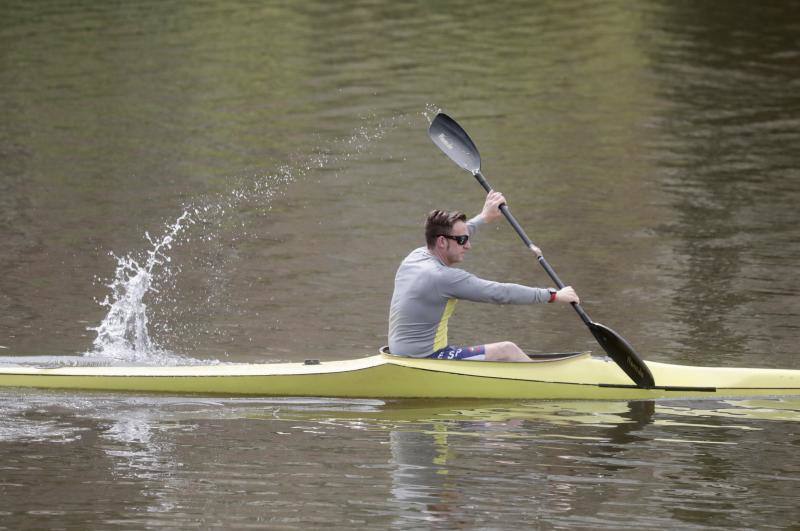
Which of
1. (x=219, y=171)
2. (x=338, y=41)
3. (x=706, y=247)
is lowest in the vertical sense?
(x=706, y=247)

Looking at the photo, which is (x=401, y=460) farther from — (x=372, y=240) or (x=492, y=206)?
(x=372, y=240)

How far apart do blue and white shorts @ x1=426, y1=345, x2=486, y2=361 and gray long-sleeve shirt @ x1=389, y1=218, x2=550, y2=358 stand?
5cm

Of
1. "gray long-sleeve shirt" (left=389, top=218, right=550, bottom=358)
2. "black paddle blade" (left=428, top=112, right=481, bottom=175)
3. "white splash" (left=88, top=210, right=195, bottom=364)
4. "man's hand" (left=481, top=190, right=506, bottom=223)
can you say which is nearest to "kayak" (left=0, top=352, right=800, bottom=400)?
"gray long-sleeve shirt" (left=389, top=218, right=550, bottom=358)

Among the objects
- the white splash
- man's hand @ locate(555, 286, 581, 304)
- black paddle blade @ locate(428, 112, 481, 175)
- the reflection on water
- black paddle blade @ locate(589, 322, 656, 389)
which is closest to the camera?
the reflection on water

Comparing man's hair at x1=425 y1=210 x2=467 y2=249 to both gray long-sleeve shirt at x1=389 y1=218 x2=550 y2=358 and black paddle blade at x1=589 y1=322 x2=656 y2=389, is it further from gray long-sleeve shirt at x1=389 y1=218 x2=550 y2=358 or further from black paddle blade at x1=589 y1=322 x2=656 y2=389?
black paddle blade at x1=589 y1=322 x2=656 y2=389

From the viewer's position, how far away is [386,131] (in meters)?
23.7

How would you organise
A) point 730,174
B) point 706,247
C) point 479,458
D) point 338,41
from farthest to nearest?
1. point 338,41
2. point 730,174
3. point 706,247
4. point 479,458

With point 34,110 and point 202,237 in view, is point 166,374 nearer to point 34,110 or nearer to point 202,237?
point 202,237

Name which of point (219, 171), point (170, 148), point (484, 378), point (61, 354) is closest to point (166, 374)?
point (61, 354)

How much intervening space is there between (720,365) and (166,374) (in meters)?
4.81

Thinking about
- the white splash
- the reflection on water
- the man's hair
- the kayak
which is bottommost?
the reflection on water

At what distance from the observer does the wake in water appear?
42.0 feet

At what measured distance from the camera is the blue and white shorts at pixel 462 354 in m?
11.2

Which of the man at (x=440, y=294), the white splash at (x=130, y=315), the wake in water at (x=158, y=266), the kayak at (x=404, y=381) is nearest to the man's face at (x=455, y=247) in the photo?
the man at (x=440, y=294)
